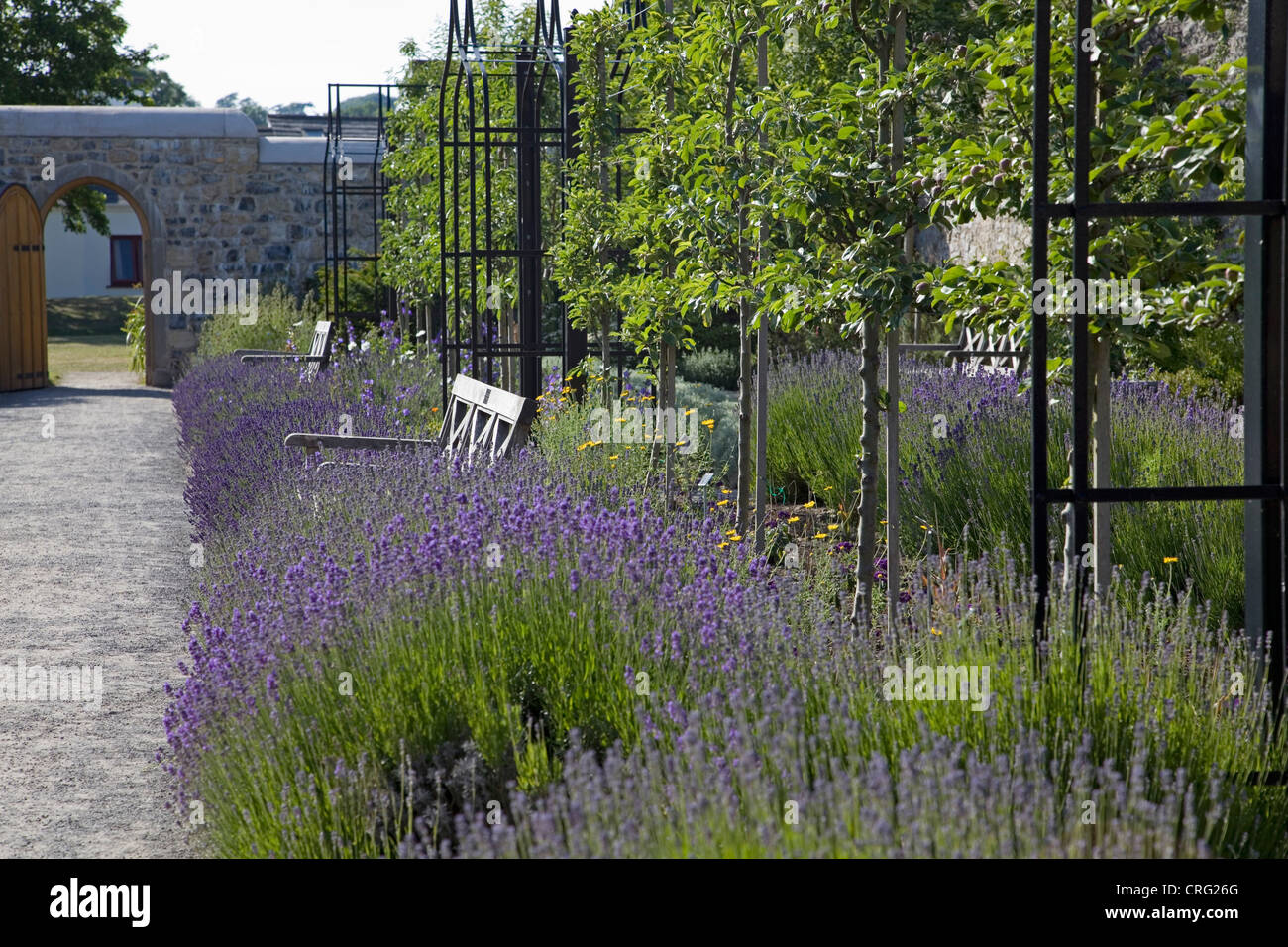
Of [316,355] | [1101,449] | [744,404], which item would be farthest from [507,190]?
[1101,449]

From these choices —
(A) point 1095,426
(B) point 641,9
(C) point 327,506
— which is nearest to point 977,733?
(A) point 1095,426

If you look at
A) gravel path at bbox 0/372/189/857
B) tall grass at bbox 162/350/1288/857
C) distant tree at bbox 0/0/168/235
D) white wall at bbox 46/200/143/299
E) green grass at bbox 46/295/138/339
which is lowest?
gravel path at bbox 0/372/189/857

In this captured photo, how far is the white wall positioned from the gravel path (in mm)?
26196

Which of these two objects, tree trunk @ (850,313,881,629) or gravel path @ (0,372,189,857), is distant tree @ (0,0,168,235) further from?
tree trunk @ (850,313,881,629)

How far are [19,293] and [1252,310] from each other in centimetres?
1623

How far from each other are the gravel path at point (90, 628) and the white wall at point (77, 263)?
26.2 meters

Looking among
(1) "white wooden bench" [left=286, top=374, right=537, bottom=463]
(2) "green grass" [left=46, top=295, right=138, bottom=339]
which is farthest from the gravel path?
(2) "green grass" [left=46, top=295, right=138, bottom=339]

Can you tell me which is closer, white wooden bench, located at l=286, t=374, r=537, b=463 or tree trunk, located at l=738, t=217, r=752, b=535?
white wooden bench, located at l=286, t=374, r=537, b=463

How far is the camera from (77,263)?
3550 cm

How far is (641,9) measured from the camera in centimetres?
710

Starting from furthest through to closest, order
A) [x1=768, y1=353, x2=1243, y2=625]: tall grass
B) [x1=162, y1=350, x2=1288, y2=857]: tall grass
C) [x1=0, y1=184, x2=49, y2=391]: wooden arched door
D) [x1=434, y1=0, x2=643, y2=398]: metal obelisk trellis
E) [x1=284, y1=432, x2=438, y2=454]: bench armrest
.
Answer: [x1=0, y1=184, x2=49, y2=391]: wooden arched door
[x1=434, y1=0, x2=643, y2=398]: metal obelisk trellis
[x1=284, y1=432, x2=438, y2=454]: bench armrest
[x1=768, y1=353, x2=1243, y2=625]: tall grass
[x1=162, y1=350, x2=1288, y2=857]: tall grass

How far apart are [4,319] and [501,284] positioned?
963 centimetres

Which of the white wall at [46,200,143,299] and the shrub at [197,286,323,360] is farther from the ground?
the white wall at [46,200,143,299]

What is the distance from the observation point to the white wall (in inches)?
1384
